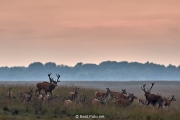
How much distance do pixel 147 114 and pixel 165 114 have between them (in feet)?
3.38

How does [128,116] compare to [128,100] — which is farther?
[128,100]

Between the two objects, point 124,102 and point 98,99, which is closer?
point 124,102

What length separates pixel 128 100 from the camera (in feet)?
98.7

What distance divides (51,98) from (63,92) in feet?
17.0

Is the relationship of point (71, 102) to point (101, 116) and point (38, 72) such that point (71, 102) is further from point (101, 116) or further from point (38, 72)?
point (38, 72)

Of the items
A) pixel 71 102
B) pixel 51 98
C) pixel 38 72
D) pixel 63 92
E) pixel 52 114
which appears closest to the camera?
pixel 52 114

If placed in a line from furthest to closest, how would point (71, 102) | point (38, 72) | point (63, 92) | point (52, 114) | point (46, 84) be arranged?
point (38, 72)
point (63, 92)
point (46, 84)
point (71, 102)
point (52, 114)

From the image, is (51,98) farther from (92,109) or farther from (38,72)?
(38,72)

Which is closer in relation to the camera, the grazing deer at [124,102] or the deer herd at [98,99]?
the deer herd at [98,99]

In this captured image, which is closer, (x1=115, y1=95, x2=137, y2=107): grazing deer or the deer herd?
the deer herd

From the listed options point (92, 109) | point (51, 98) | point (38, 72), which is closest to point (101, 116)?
point (92, 109)

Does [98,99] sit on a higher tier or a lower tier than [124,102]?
higher

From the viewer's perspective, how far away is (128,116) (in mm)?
26906

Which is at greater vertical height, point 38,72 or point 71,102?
point 38,72
